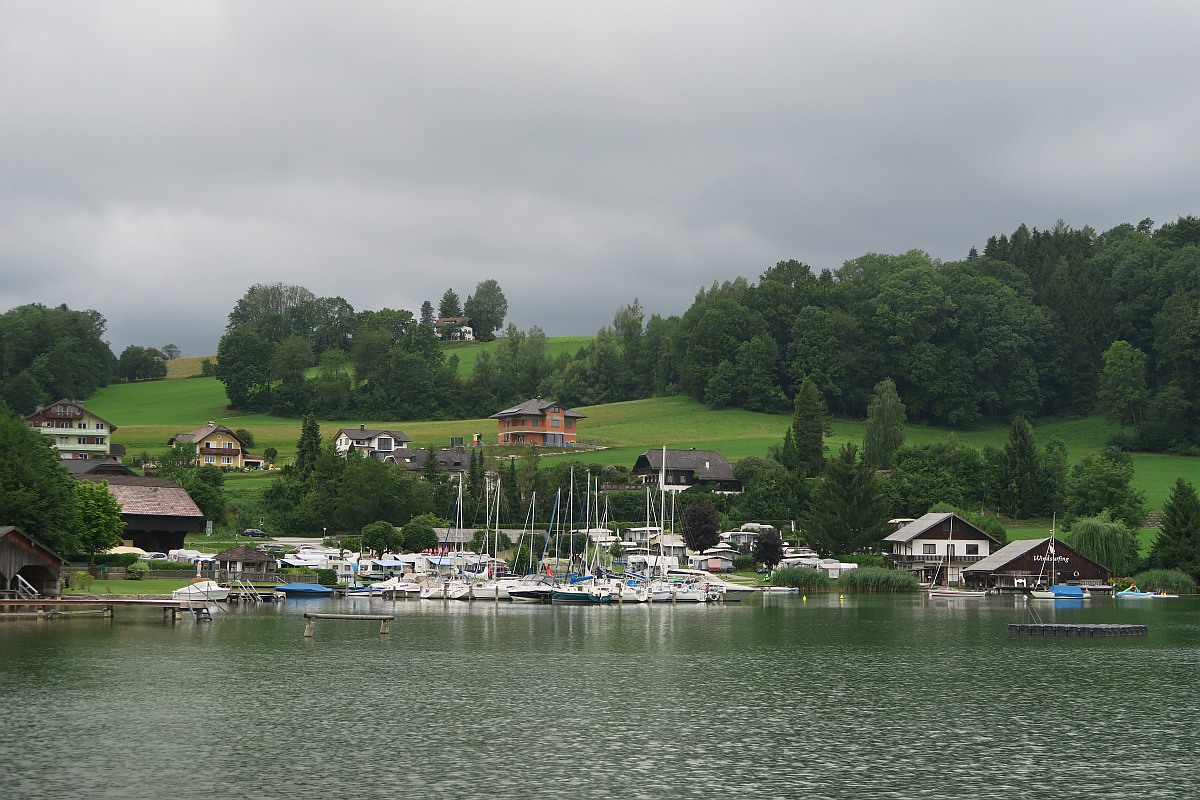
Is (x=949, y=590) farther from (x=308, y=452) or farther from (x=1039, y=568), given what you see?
(x=308, y=452)

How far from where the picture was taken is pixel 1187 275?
160m

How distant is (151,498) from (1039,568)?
211 ft

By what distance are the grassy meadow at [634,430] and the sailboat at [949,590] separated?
95.7 feet

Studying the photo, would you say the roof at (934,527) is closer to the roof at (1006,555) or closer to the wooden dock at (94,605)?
the roof at (1006,555)

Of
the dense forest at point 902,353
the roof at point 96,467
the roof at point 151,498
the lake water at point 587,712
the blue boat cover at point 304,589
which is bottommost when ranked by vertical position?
the lake water at point 587,712

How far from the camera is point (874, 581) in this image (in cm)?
9325

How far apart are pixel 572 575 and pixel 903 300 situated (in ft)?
286

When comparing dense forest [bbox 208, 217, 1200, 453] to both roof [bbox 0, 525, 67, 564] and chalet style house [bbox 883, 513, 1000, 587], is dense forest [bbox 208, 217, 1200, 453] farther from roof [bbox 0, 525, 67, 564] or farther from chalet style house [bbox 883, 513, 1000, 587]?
roof [bbox 0, 525, 67, 564]

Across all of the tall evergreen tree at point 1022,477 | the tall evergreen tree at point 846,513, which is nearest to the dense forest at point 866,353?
the tall evergreen tree at point 1022,477

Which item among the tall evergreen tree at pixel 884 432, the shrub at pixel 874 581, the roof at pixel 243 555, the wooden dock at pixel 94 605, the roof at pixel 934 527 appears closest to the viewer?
the wooden dock at pixel 94 605

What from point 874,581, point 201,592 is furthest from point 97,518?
point 874,581

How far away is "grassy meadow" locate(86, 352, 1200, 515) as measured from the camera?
135 m

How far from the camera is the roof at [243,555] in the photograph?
80.9 metres

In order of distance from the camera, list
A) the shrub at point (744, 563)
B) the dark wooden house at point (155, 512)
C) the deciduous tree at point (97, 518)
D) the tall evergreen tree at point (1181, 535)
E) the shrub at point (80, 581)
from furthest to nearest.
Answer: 1. the shrub at point (744, 563)
2. the tall evergreen tree at point (1181, 535)
3. the dark wooden house at point (155, 512)
4. the deciduous tree at point (97, 518)
5. the shrub at point (80, 581)
